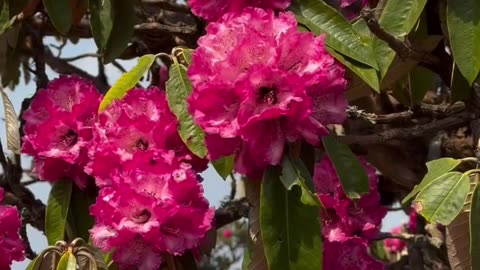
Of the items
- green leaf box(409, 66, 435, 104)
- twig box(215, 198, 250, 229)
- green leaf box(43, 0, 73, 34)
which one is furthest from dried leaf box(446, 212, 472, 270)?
twig box(215, 198, 250, 229)

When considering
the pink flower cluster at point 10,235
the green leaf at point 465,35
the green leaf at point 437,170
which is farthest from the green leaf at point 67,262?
the green leaf at point 465,35

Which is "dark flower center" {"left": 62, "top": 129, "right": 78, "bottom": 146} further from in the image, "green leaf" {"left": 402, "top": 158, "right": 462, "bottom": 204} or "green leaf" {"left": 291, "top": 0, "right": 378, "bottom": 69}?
"green leaf" {"left": 402, "top": 158, "right": 462, "bottom": 204}

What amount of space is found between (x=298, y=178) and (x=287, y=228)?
0.23 ft

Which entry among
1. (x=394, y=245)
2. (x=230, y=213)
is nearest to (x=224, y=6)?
(x=230, y=213)

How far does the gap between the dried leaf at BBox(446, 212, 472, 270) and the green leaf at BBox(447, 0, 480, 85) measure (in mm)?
218

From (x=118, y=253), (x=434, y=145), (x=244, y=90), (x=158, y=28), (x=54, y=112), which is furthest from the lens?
(x=434, y=145)

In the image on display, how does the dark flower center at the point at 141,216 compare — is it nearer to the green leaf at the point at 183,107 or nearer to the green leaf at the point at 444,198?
the green leaf at the point at 183,107

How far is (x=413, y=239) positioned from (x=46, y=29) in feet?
3.39

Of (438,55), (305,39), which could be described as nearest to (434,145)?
(438,55)

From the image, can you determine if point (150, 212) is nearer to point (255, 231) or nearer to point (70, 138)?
point (255, 231)

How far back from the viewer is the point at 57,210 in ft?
5.41

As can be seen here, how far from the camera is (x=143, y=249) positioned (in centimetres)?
143

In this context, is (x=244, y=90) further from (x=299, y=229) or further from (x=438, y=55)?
(x=438, y=55)

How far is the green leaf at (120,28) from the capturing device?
1682 mm
